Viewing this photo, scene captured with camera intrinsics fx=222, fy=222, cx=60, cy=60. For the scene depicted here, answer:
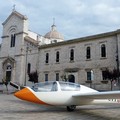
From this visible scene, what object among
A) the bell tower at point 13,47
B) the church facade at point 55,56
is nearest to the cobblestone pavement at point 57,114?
the church facade at point 55,56

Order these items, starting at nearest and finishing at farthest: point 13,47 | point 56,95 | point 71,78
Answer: point 56,95, point 71,78, point 13,47

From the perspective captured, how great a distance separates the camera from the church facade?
102ft

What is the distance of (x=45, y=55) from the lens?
38594mm

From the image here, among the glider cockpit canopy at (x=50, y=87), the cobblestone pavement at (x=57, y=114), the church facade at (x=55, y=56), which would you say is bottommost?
the cobblestone pavement at (x=57, y=114)

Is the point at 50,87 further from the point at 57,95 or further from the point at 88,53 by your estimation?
the point at 88,53

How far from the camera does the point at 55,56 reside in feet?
122

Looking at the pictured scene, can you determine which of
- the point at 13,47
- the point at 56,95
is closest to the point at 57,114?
the point at 56,95

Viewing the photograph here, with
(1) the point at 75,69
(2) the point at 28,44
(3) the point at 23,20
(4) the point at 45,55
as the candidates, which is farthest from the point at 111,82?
(3) the point at 23,20

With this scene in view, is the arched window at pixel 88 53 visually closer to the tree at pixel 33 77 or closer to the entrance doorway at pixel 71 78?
the entrance doorway at pixel 71 78

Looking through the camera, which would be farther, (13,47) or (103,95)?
(13,47)

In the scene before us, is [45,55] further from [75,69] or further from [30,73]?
[75,69]

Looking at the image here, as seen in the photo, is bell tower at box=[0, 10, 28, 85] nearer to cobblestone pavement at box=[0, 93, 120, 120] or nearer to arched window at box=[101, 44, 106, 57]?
arched window at box=[101, 44, 106, 57]

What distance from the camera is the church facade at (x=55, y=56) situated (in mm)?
31047

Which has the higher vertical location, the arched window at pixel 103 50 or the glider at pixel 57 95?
the arched window at pixel 103 50
